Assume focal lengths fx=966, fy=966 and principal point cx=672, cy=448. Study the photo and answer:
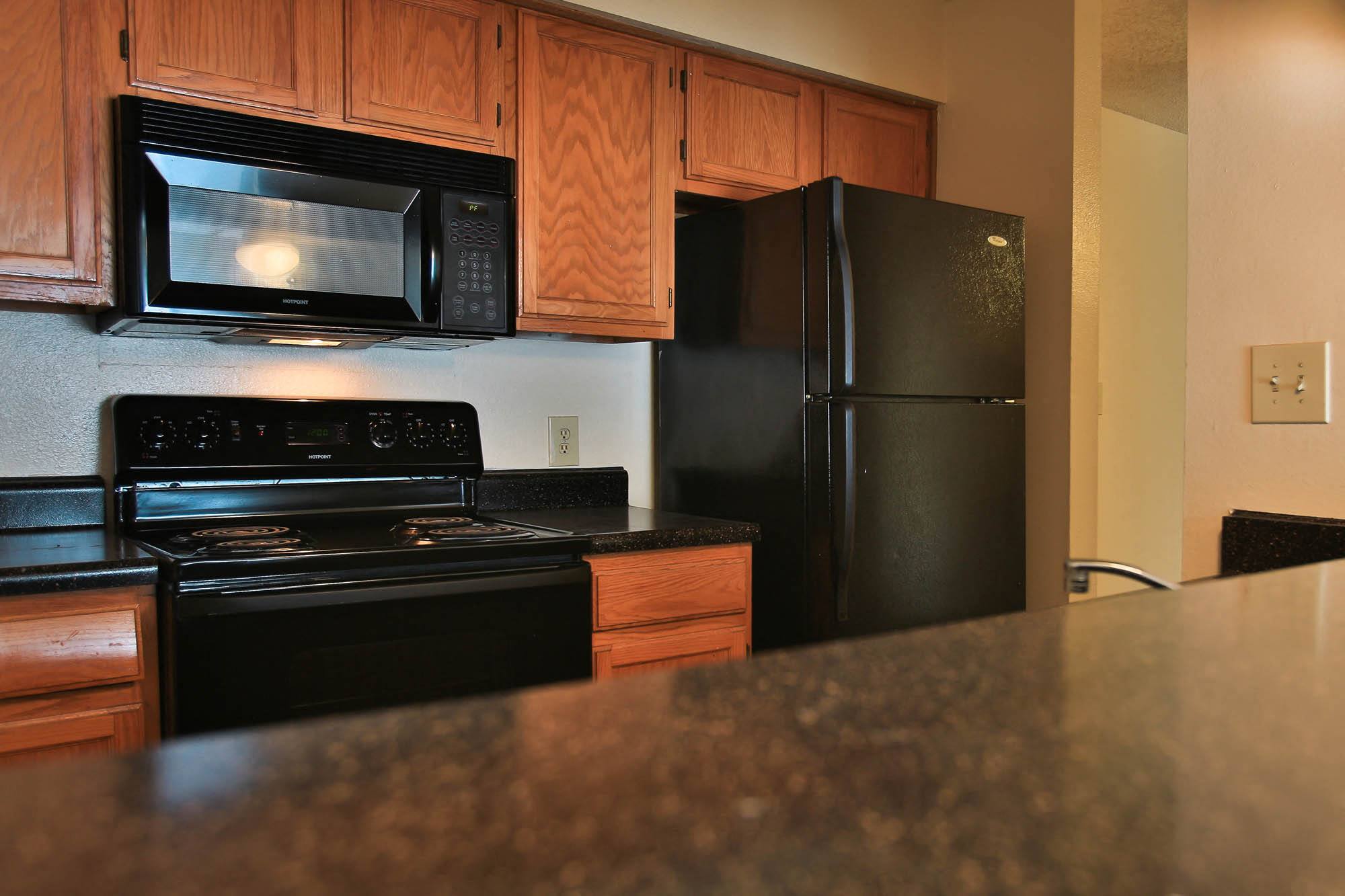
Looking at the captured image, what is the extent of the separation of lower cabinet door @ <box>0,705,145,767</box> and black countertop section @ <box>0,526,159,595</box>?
21 cm

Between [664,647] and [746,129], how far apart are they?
1.46m

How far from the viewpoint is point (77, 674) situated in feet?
5.04

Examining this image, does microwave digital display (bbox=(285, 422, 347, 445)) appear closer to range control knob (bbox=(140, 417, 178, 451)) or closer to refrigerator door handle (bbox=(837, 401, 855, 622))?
range control knob (bbox=(140, 417, 178, 451))

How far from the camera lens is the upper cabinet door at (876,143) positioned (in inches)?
114

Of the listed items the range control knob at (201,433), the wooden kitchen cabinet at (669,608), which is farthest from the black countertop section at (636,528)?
the range control knob at (201,433)

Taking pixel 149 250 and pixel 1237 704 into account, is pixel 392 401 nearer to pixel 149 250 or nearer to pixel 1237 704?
pixel 149 250

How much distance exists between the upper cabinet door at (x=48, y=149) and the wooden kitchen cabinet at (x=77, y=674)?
0.63m

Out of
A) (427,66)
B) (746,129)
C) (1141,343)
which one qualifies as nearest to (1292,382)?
(746,129)

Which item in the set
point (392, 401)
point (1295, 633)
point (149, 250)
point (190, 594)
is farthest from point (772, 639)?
point (1295, 633)

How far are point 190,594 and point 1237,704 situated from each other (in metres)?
1.59

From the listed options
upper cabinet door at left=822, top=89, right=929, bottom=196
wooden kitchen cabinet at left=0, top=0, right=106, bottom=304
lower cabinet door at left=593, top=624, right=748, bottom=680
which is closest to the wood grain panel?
lower cabinet door at left=593, top=624, right=748, bottom=680

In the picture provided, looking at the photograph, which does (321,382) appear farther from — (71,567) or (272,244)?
(71,567)

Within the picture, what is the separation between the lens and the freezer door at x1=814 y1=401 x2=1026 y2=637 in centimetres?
234

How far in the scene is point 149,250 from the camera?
1849 millimetres
